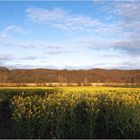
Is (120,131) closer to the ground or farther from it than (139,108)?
closer to the ground

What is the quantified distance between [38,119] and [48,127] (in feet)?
2.18

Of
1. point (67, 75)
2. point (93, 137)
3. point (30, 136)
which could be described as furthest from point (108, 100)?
point (67, 75)

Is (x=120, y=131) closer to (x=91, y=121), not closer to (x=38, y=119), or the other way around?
(x=91, y=121)

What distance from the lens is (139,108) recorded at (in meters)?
13.2

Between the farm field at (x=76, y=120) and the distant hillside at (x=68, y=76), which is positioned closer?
the farm field at (x=76, y=120)

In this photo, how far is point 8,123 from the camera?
15445 millimetres

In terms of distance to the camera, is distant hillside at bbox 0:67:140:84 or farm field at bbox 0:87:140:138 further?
distant hillside at bbox 0:67:140:84

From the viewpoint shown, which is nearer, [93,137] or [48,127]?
[93,137]

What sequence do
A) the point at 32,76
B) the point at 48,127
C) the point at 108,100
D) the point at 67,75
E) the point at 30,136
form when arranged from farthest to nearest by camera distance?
1. the point at 67,75
2. the point at 32,76
3. the point at 108,100
4. the point at 48,127
5. the point at 30,136

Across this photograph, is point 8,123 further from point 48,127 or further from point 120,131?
point 120,131

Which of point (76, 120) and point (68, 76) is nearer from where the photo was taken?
point (76, 120)

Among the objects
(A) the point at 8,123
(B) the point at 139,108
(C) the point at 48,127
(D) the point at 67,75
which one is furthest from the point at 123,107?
(D) the point at 67,75

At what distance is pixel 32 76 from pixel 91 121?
51459 mm

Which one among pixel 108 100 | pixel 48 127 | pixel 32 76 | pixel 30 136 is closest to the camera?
pixel 30 136
